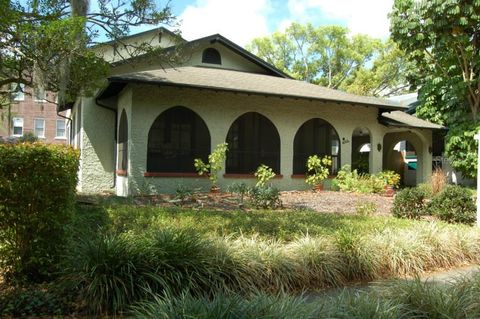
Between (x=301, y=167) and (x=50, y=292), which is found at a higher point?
(x=301, y=167)

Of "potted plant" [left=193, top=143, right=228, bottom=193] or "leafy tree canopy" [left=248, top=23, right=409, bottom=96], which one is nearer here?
"potted plant" [left=193, top=143, right=228, bottom=193]

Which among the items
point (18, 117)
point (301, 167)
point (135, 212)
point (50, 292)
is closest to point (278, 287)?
point (50, 292)

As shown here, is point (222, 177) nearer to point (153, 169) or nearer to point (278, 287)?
point (153, 169)

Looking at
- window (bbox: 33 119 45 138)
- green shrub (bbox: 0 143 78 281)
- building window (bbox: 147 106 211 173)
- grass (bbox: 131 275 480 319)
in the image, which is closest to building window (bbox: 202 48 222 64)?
building window (bbox: 147 106 211 173)

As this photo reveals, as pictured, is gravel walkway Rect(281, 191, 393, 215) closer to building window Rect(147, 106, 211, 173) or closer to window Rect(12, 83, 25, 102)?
building window Rect(147, 106, 211, 173)

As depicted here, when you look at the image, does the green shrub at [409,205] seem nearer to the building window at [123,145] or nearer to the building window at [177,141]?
the building window at [177,141]

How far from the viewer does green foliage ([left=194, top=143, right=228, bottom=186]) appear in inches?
546

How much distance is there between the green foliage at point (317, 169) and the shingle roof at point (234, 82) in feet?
7.39

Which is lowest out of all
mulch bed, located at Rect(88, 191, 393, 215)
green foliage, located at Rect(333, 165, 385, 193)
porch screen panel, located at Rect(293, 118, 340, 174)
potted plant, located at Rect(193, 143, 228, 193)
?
mulch bed, located at Rect(88, 191, 393, 215)

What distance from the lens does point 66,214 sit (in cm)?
538

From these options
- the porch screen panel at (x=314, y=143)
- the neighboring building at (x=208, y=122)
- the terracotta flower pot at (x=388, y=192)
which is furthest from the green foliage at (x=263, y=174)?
the terracotta flower pot at (x=388, y=192)

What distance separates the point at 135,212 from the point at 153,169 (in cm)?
572

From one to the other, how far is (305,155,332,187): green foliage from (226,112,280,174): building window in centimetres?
120

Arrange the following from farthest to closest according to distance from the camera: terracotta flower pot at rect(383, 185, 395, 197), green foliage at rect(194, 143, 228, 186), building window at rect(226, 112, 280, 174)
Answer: terracotta flower pot at rect(383, 185, 395, 197) → building window at rect(226, 112, 280, 174) → green foliage at rect(194, 143, 228, 186)
